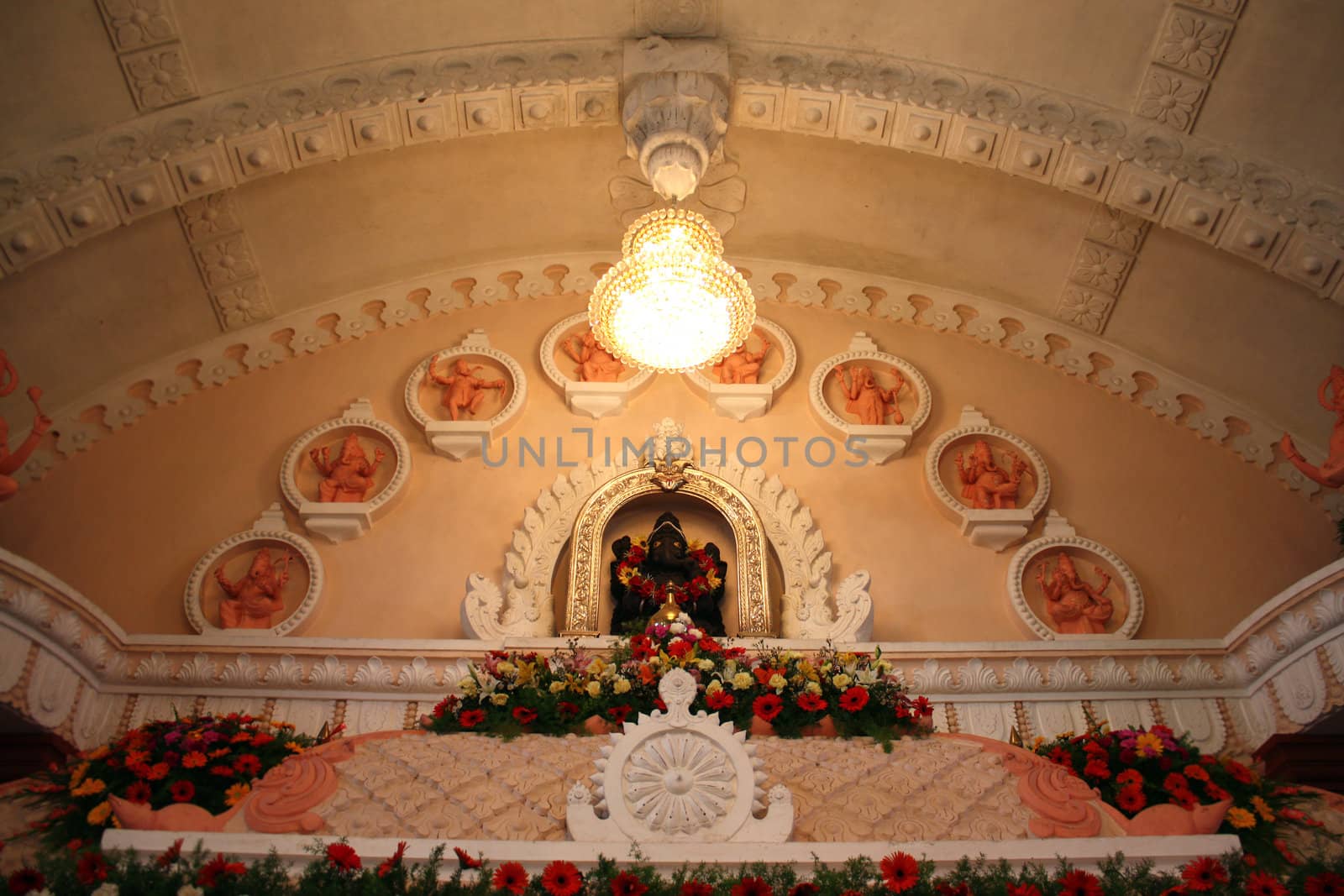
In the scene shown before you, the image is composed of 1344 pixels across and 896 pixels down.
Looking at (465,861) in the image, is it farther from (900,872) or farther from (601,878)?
(900,872)

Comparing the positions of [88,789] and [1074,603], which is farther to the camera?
[1074,603]

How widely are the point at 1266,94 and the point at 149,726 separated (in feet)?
23.2

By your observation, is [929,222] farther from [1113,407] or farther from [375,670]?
[375,670]

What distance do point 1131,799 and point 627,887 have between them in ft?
7.49

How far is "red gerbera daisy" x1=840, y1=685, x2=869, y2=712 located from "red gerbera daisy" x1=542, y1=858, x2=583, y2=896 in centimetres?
190

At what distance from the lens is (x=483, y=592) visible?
6.86 meters

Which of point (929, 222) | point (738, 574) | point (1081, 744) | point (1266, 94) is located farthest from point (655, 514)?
point (1266, 94)

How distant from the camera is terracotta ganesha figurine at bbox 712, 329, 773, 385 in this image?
8305 mm

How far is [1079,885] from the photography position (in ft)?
11.1

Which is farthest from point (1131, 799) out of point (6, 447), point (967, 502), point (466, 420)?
point (6, 447)

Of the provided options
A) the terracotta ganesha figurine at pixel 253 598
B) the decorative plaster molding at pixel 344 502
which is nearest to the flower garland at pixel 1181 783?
the decorative plaster molding at pixel 344 502

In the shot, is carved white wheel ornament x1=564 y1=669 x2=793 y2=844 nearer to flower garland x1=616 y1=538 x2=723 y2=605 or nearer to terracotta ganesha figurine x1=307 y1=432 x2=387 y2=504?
flower garland x1=616 y1=538 x2=723 y2=605

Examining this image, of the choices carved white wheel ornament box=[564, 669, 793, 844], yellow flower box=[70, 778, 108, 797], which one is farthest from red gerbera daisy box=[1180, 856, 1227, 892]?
yellow flower box=[70, 778, 108, 797]

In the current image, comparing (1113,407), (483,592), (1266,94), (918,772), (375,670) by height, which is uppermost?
(1266,94)
